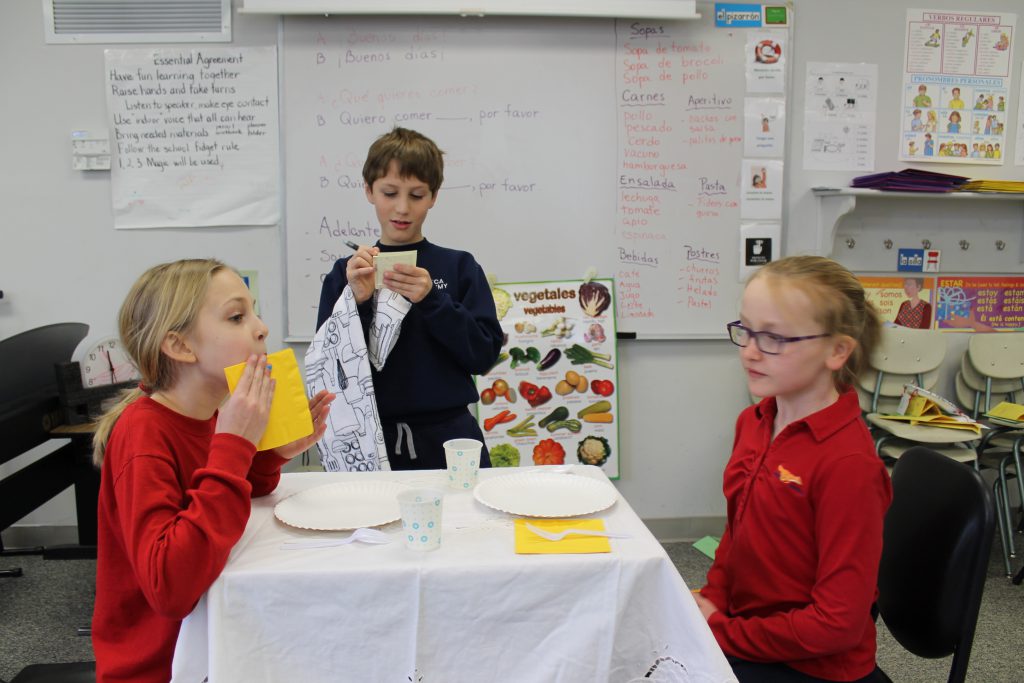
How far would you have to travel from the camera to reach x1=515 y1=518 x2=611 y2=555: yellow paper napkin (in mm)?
1055

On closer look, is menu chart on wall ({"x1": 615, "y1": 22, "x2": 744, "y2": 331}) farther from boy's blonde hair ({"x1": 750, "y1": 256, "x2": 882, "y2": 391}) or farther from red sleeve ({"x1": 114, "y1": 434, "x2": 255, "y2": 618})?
red sleeve ({"x1": 114, "y1": 434, "x2": 255, "y2": 618})

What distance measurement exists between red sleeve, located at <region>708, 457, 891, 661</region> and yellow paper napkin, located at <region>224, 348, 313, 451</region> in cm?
87

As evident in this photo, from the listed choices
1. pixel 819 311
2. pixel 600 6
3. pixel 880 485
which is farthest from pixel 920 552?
pixel 600 6

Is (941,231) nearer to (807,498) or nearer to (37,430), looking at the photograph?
(807,498)

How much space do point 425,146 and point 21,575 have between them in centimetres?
250

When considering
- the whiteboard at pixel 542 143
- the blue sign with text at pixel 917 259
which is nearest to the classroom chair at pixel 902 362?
the blue sign with text at pixel 917 259

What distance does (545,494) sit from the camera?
131 centimetres

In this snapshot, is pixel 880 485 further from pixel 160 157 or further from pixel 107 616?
pixel 160 157

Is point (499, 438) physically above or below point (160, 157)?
below

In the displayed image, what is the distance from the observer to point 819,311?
1.22 m

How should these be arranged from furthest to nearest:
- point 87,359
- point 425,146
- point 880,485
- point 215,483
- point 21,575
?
point 21,575 < point 87,359 < point 425,146 < point 880,485 < point 215,483

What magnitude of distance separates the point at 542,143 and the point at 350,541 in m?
2.31

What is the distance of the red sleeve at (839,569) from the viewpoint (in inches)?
43.5

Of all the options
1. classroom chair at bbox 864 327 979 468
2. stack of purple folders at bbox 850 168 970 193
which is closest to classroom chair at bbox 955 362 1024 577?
classroom chair at bbox 864 327 979 468
